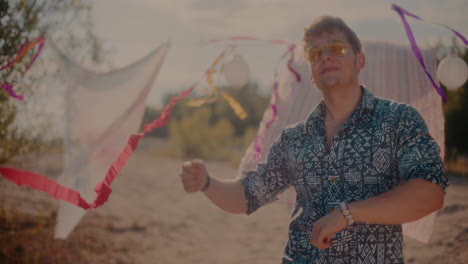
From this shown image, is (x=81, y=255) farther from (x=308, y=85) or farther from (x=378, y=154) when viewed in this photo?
(x=378, y=154)

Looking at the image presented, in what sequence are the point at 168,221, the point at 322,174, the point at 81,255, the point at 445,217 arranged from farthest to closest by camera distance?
the point at 168,221
the point at 445,217
the point at 81,255
the point at 322,174

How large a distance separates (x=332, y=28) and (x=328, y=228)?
96cm

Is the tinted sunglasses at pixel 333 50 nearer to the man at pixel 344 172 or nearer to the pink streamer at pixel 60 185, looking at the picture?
the man at pixel 344 172

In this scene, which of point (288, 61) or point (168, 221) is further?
point (168, 221)

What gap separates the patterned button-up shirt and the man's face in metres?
0.13

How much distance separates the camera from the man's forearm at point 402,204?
1473mm

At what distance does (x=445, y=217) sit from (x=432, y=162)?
11.0 feet

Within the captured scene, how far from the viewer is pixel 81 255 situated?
11.7ft

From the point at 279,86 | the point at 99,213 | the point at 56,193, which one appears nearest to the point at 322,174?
the point at 56,193

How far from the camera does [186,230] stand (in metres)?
5.11

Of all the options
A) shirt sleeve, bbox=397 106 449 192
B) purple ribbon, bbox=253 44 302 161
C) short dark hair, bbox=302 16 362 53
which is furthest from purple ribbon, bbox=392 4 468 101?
shirt sleeve, bbox=397 106 449 192

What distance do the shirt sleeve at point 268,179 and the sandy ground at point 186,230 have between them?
6.96 feet

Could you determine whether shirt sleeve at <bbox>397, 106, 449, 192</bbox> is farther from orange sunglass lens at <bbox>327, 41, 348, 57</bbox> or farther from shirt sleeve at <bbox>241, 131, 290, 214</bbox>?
shirt sleeve at <bbox>241, 131, 290, 214</bbox>

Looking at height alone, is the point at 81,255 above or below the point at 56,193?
below
